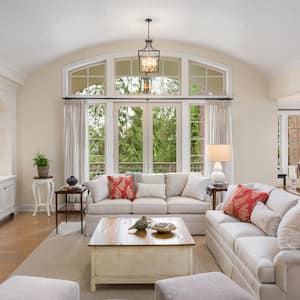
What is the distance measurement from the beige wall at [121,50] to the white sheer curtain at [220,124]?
214 mm

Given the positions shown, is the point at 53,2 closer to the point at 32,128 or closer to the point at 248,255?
the point at 32,128

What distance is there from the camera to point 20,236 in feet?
18.2

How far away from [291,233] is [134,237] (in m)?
1.63

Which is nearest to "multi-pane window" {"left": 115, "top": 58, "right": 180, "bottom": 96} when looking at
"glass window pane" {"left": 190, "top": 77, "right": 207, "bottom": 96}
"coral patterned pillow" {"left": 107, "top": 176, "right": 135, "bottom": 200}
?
"glass window pane" {"left": 190, "top": 77, "right": 207, "bottom": 96}

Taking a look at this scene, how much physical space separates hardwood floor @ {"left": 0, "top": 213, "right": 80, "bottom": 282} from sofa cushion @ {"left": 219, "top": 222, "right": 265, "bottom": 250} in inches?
95.7

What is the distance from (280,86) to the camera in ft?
22.6

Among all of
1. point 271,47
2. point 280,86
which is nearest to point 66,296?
point 271,47

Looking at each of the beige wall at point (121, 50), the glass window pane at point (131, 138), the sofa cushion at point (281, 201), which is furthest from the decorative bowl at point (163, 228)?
the beige wall at point (121, 50)

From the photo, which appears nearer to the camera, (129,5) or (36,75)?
(129,5)

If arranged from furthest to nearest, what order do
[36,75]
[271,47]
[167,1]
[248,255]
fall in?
[36,75], [271,47], [167,1], [248,255]

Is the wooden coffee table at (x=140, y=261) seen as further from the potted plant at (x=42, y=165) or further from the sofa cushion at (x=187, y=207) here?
the potted plant at (x=42, y=165)

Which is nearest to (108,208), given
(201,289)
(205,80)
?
(201,289)

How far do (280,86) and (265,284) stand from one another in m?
4.93

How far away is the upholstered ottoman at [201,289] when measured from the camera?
241 cm
